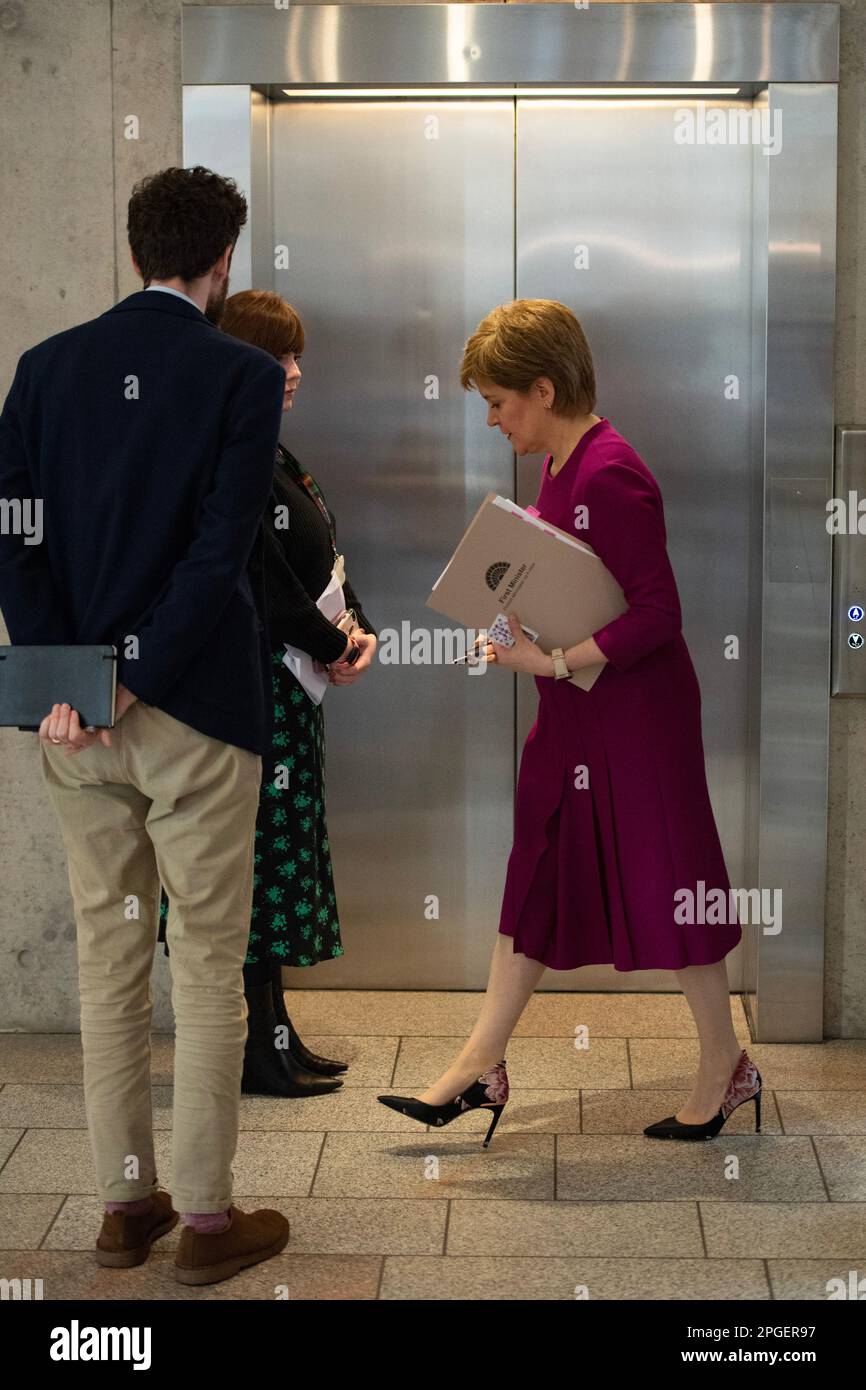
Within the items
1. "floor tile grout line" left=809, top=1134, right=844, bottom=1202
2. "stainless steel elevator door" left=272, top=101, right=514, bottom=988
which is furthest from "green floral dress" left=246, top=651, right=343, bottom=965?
"floor tile grout line" left=809, top=1134, right=844, bottom=1202

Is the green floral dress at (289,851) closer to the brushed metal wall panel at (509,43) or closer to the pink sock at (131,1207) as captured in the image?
the pink sock at (131,1207)

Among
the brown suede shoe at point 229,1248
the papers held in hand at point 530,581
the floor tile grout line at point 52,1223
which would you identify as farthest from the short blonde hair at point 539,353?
the floor tile grout line at point 52,1223

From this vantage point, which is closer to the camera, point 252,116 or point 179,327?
point 179,327

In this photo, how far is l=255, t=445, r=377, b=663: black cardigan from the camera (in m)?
3.40

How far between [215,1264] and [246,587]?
3.73ft

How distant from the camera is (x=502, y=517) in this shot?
10.2ft

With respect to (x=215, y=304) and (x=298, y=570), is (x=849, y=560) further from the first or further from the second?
(x=215, y=304)

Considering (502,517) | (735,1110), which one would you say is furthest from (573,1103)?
(502,517)

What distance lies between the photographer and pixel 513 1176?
324cm

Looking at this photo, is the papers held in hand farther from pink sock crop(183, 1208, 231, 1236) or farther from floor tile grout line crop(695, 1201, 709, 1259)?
pink sock crop(183, 1208, 231, 1236)

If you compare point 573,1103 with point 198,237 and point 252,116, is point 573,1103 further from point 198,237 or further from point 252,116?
point 252,116

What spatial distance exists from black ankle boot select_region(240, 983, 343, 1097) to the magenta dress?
25.7 inches

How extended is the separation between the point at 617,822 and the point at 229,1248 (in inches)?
43.7

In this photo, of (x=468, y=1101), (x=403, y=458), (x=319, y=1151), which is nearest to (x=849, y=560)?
(x=403, y=458)
